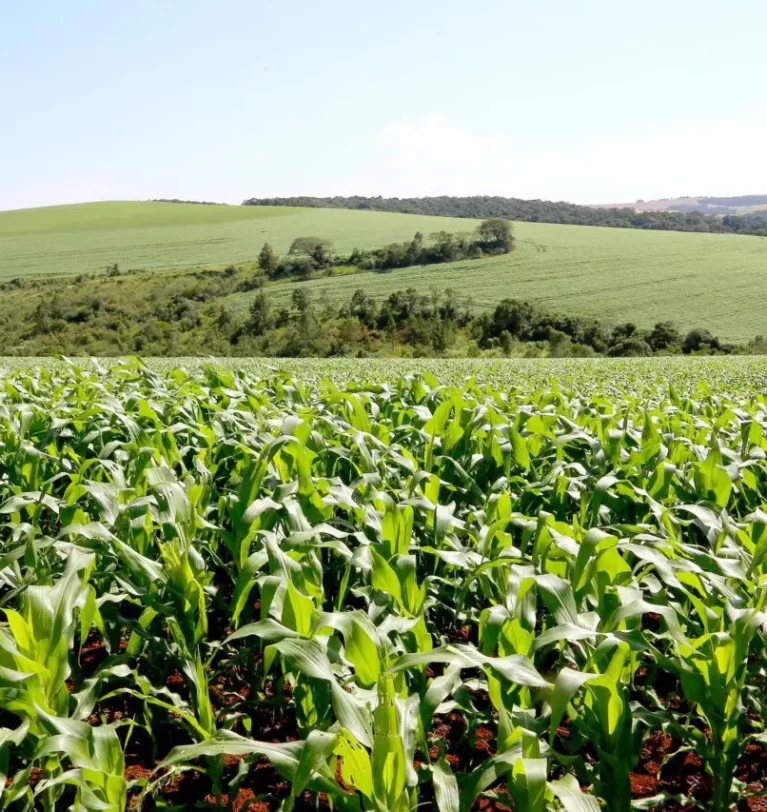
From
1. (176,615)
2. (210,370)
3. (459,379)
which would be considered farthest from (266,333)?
(176,615)

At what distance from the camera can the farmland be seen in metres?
1.75

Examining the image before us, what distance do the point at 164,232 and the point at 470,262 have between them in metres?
41.1

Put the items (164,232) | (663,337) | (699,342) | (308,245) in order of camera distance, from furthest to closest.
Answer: (164,232), (308,245), (663,337), (699,342)

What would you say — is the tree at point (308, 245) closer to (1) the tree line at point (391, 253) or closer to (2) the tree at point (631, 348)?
(1) the tree line at point (391, 253)

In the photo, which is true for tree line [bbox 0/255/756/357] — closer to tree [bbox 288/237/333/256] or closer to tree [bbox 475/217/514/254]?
tree [bbox 288/237/333/256]

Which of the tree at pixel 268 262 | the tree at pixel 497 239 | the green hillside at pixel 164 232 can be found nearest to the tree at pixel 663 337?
the tree at pixel 497 239

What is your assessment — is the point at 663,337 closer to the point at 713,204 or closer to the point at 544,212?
the point at 544,212

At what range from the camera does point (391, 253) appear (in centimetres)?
6912

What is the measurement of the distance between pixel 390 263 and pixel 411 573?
67.7 meters

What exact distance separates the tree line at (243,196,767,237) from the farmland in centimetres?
10060

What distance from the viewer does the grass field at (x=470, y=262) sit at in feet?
173

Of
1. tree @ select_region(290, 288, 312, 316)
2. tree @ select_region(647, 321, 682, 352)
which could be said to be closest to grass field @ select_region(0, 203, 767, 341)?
tree @ select_region(647, 321, 682, 352)

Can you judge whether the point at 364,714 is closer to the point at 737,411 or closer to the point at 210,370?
the point at 737,411

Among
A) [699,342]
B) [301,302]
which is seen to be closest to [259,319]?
[301,302]
